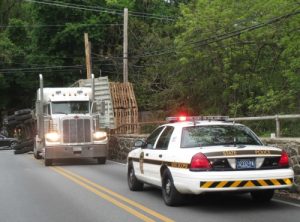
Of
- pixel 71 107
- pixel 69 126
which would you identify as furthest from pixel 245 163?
pixel 71 107

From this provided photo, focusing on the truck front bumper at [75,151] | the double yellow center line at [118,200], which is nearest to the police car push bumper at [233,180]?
the double yellow center line at [118,200]

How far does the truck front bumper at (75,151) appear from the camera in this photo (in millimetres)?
21641

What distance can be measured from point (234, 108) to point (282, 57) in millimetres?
3194

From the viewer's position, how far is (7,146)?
41.5m

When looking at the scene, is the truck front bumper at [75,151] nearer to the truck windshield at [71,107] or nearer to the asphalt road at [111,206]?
the truck windshield at [71,107]

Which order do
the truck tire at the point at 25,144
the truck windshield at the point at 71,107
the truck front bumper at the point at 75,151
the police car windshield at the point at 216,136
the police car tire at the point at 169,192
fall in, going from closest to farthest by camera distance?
the police car tire at the point at 169,192, the police car windshield at the point at 216,136, the truck front bumper at the point at 75,151, the truck windshield at the point at 71,107, the truck tire at the point at 25,144

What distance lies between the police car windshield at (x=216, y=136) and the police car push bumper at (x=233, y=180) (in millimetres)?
890

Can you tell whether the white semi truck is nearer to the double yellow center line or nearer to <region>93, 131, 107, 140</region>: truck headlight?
<region>93, 131, 107, 140</region>: truck headlight

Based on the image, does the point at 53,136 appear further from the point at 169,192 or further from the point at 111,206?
the point at 169,192

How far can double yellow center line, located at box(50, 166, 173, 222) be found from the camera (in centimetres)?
933

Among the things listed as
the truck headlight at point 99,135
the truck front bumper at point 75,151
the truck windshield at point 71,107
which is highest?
the truck windshield at point 71,107

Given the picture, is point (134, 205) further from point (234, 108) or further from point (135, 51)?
point (135, 51)

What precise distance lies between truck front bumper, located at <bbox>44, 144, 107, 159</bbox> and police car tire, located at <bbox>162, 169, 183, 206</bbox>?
11.9 m

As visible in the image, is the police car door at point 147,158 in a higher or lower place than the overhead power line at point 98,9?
lower
